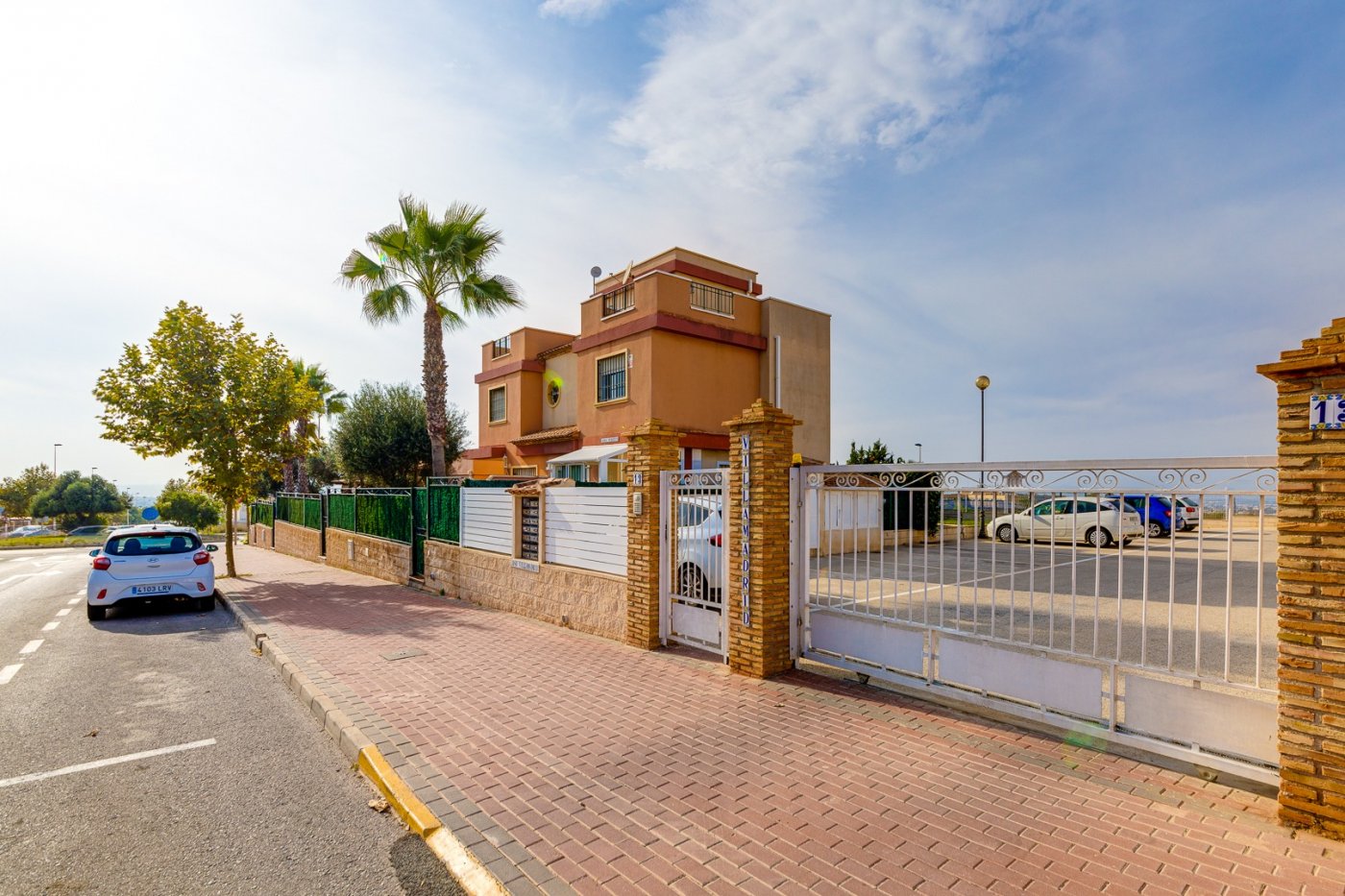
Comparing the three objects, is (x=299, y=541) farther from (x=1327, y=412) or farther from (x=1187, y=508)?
(x=1327, y=412)

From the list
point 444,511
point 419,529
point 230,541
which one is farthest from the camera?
point 230,541

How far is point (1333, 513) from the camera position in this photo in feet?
11.8

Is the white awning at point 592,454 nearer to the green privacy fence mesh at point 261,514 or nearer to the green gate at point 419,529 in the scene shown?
the green gate at point 419,529

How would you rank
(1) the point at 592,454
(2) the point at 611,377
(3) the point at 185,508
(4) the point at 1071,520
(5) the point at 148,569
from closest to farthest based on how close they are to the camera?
1. (4) the point at 1071,520
2. (5) the point at 148,569
3. (1) the point at 592,454
4. (2) the point at 611,377
5. (3) the point at 185,508

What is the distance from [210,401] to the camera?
1606 centimetres

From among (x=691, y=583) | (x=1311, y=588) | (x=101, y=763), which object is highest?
(x=1311, y=588)

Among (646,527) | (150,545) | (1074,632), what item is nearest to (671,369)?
(646,527)

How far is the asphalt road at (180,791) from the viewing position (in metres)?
3.60

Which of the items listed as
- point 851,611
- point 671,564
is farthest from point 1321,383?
point 671,564

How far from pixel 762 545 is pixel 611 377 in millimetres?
15326

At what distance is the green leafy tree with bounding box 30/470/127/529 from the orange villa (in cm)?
6896

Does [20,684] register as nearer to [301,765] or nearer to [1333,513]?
[301,765]

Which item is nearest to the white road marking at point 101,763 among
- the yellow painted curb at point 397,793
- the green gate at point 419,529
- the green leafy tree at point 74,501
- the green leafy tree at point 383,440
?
the yellow painted curb at point 397,793

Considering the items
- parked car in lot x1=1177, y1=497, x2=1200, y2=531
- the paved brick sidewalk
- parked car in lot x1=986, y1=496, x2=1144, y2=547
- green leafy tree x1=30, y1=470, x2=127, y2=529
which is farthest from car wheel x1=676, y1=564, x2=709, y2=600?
green leafy tree x1=30, y1=470, x2=127, y2=529
